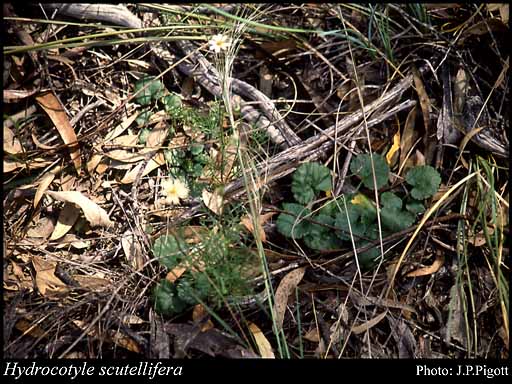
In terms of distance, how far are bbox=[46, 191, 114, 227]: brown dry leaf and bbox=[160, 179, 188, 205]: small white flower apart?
0.20 m

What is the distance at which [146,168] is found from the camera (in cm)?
181

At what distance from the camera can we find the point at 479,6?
5.77 feet

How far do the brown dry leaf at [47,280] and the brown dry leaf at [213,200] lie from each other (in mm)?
467

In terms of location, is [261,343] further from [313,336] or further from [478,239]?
[478,239]

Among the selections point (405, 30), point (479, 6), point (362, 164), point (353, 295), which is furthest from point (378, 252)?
point (479, 6)

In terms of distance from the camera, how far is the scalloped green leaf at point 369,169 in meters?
1.69

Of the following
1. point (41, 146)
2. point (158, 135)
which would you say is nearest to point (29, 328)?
point (41, 146)

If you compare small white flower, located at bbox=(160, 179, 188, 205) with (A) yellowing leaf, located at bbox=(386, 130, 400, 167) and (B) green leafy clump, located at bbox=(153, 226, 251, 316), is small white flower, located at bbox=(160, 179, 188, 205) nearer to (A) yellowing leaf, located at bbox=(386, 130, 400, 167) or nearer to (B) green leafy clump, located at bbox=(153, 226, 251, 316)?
(B) green leafy clump, located at bbox=(153, 226, 251, 316)

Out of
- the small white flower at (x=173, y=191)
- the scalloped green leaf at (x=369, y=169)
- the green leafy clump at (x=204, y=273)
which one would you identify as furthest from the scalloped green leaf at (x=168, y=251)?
the scalloped green leaf at (x=369, y=169)

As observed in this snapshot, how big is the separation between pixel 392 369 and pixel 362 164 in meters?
0.60

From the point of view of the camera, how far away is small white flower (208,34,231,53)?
1.71 m

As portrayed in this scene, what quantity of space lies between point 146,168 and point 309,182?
53cm

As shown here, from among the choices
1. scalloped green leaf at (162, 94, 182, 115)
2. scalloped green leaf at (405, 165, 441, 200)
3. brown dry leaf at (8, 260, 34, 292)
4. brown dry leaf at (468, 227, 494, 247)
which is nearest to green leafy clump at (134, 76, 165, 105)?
scalloped green leaf at (162, 94, 182, 115)

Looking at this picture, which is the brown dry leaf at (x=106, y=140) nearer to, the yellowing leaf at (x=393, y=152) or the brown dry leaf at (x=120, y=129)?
the brown dry leaf at (x=120, y=129)
